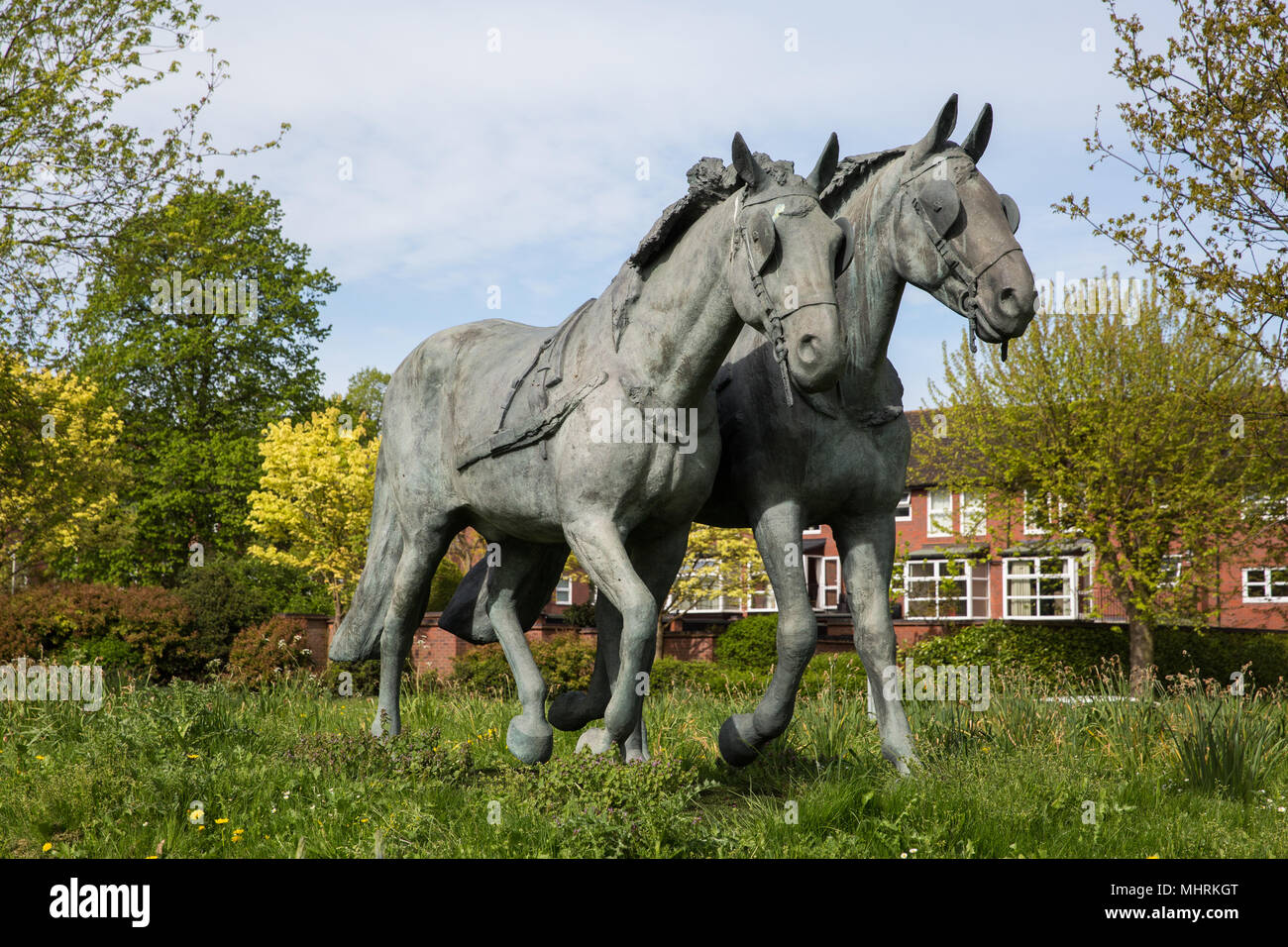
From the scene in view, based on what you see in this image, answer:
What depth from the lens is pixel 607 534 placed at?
15.5 feet

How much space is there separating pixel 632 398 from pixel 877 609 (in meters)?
1.61

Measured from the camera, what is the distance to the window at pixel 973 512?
23.0 meters

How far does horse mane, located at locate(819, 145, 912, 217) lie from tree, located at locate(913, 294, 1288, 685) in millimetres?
16060

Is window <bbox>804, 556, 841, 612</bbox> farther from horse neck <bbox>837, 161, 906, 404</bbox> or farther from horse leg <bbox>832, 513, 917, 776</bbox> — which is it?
horse neck <bbox>837, 161, 906, 404</bbox>

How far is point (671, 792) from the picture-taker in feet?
15.8

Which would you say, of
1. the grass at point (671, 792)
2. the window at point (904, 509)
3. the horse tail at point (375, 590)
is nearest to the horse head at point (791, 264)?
the window at point (904, 509)

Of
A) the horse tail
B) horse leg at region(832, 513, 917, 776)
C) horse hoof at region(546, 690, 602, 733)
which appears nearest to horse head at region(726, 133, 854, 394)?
horse leg at region(832, 513, 917, 776)

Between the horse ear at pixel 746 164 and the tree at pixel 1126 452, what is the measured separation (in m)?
17.0

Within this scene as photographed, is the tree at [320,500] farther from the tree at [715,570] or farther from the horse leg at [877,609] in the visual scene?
the horse leg at [877,609]

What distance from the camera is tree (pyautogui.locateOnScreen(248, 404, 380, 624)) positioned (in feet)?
79.0

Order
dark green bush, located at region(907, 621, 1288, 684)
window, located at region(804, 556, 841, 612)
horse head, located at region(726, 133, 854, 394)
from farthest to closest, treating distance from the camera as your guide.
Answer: window, located at region(804, 556, 841, 612) → dark green bush, located at region(907, 621, 1288, 684) → horse head, located at region(726, 133, 854, 394)

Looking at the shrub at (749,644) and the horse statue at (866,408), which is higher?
the horse statue at (866,408)

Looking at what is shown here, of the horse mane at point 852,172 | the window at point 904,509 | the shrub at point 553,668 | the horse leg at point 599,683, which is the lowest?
the shrub at point 553,668

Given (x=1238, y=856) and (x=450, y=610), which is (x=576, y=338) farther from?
(x=1238, y=856)
